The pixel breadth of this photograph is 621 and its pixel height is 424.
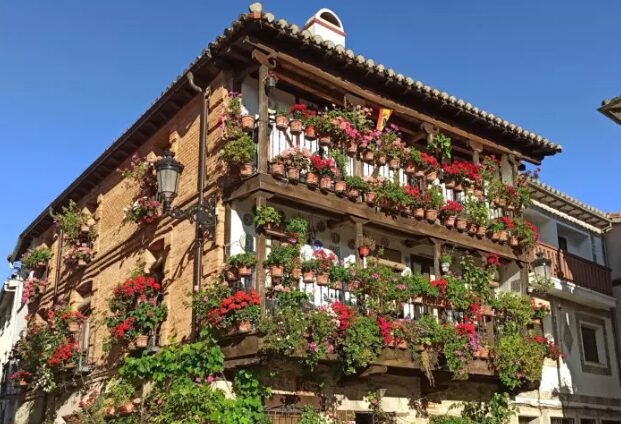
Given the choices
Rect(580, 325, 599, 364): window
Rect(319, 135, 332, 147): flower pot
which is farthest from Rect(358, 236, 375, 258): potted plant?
Rect(580, 325, 599, 364): window

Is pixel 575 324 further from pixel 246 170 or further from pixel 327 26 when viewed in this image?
pixel 246 170

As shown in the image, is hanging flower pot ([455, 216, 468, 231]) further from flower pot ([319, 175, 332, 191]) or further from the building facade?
flower pot ([319, 175, 332, 191])

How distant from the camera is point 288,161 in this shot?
12586 mm

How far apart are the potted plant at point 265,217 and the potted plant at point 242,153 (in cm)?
73

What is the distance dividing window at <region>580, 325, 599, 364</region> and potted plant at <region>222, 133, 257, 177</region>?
12.7 m

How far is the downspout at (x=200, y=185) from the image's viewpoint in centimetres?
1295

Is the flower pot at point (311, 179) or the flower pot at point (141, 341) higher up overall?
the flower pot at point (311, 179)

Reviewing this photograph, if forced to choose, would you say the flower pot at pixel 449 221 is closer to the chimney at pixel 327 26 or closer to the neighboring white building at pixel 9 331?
the chimney at pixel 327 26

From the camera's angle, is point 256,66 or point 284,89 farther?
point 284,89

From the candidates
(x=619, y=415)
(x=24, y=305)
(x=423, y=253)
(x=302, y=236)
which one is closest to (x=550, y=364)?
(x=619, y=415)

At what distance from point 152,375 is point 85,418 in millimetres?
2670

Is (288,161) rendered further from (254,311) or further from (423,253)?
(423,253)

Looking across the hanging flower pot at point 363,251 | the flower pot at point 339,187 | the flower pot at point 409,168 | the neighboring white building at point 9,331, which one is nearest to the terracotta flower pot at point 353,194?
the flower pot at point 339,187

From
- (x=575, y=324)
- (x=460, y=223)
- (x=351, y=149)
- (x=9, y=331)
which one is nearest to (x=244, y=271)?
(x=351, y=149)
